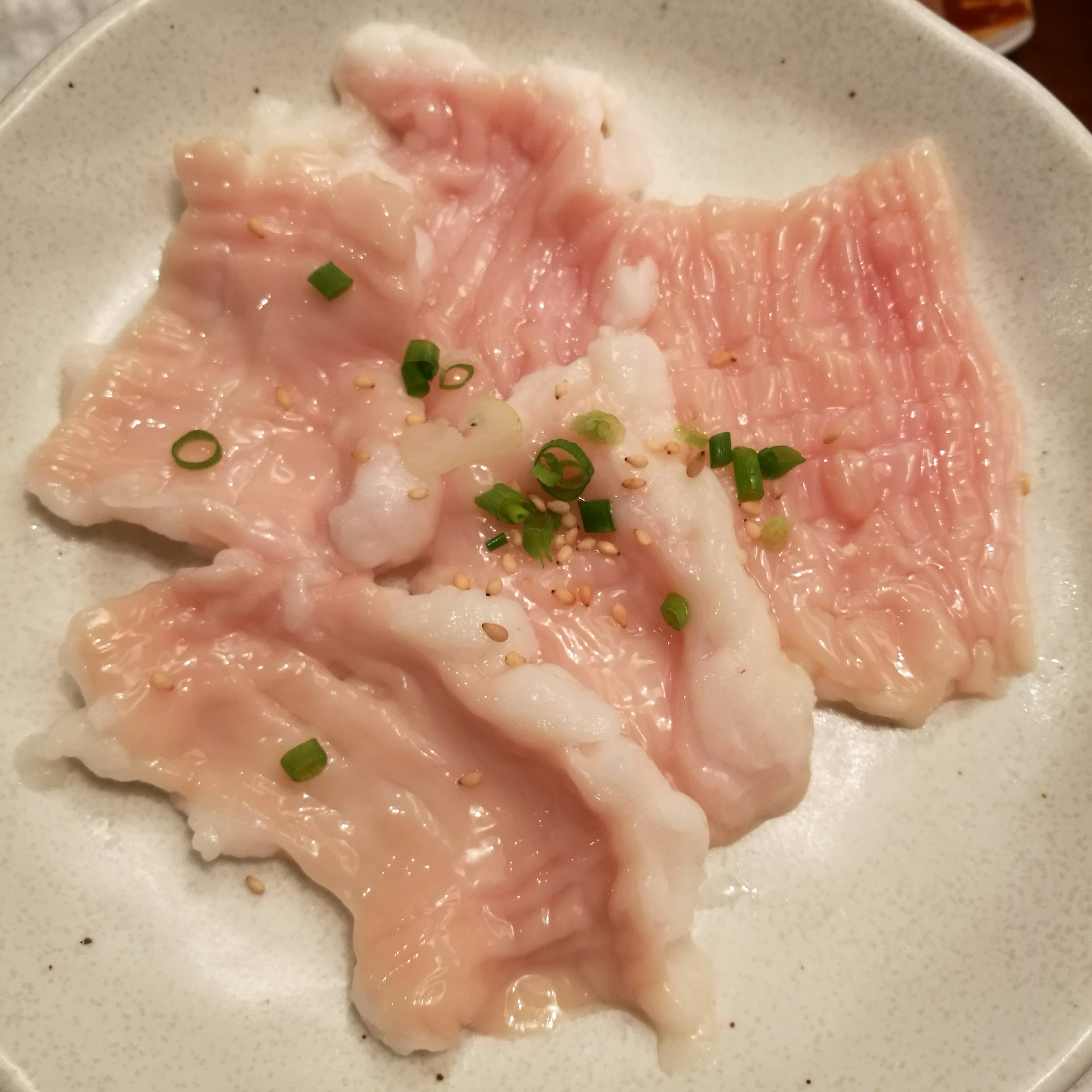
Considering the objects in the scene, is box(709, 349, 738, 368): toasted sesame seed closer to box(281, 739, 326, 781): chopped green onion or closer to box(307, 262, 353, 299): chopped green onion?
box(307, 262, 353, 299): chopped green onion

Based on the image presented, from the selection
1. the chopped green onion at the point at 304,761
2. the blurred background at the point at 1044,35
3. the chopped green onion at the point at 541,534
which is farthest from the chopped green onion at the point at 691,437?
the blurred background at the point at 1044,35

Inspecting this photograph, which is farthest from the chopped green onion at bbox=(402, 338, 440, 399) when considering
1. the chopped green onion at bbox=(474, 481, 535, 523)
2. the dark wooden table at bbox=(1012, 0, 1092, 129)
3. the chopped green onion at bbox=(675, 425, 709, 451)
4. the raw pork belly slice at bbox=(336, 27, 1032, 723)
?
the dark wooden table at bbox=(1012, 0, 1092, 129)

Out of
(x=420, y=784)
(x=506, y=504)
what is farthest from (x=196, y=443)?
(x=420, y=784)

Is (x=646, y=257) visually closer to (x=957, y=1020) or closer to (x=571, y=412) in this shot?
(x=571, y=412)

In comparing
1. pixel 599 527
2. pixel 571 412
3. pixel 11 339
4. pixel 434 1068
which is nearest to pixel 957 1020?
pixel 434 1068

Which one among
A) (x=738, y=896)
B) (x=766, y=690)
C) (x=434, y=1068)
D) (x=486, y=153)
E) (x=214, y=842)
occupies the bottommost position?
(x=434, y=1068)
